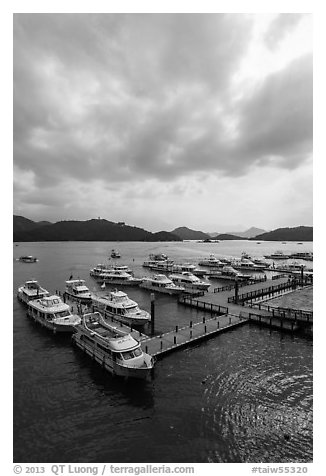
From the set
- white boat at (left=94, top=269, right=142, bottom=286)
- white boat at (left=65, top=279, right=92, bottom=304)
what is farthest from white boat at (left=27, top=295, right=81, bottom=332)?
white boat at (left=94, top=269, right=142, bottom=286)

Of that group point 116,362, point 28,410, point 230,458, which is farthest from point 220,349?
point 28,410

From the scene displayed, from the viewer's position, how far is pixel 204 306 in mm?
46000

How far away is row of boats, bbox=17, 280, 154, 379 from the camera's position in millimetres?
24766

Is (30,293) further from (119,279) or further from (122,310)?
(119,279)

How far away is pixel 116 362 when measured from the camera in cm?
2497

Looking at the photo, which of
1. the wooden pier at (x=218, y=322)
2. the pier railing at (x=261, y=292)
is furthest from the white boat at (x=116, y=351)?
the pier railing at (x=261, y=292)

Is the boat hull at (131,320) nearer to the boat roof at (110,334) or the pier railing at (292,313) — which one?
the boat roof at (110,334)

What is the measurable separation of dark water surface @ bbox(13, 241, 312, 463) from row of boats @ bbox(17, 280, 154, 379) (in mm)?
1279

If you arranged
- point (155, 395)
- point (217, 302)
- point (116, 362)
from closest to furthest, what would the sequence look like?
point (155, 395)
point (116, 362)
point (217, 302)

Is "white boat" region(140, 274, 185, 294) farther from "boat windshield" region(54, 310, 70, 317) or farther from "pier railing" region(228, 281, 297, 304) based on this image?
"boat windshield" region(54, 310, 70, 317)

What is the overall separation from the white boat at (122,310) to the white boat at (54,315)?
5230 millimetres

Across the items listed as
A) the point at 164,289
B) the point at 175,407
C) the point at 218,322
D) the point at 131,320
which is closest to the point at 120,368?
the point at 175,407
